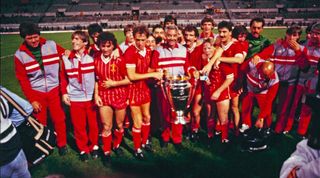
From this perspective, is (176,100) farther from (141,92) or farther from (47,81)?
(47,81)

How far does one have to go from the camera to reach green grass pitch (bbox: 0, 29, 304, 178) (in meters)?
3.72

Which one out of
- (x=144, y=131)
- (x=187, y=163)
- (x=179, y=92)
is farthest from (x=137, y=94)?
(x=187, y=163)

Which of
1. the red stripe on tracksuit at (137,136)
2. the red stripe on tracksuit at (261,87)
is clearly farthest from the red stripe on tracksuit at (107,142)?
the red stripe on tracksuit at (261,87)

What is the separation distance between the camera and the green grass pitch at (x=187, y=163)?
3717 mm

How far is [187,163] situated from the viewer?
3.94 meters

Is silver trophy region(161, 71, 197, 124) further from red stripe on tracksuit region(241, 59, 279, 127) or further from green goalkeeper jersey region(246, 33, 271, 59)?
green goalkeeper jersey region(246, 33, 271, 59)

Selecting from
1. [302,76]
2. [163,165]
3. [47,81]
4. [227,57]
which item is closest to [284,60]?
[302,76]

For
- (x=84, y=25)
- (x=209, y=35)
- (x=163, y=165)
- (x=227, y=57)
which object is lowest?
(x=163, y=165)

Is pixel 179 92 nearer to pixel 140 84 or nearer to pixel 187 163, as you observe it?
pixel 140 84

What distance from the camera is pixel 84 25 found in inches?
1332

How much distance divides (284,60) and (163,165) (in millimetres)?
2722

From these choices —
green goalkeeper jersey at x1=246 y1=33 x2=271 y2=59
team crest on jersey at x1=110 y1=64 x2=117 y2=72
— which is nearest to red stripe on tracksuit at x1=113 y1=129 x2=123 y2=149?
team crest on jersey at x1=110 y1=64 x2=117 y2=72

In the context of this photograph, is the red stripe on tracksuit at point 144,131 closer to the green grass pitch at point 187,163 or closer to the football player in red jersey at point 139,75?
the football player in red jersey at point 139,75


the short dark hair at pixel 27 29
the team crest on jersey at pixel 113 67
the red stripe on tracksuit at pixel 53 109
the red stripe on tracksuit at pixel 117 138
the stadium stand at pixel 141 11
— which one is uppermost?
the stadium stand at pixel 141 11
